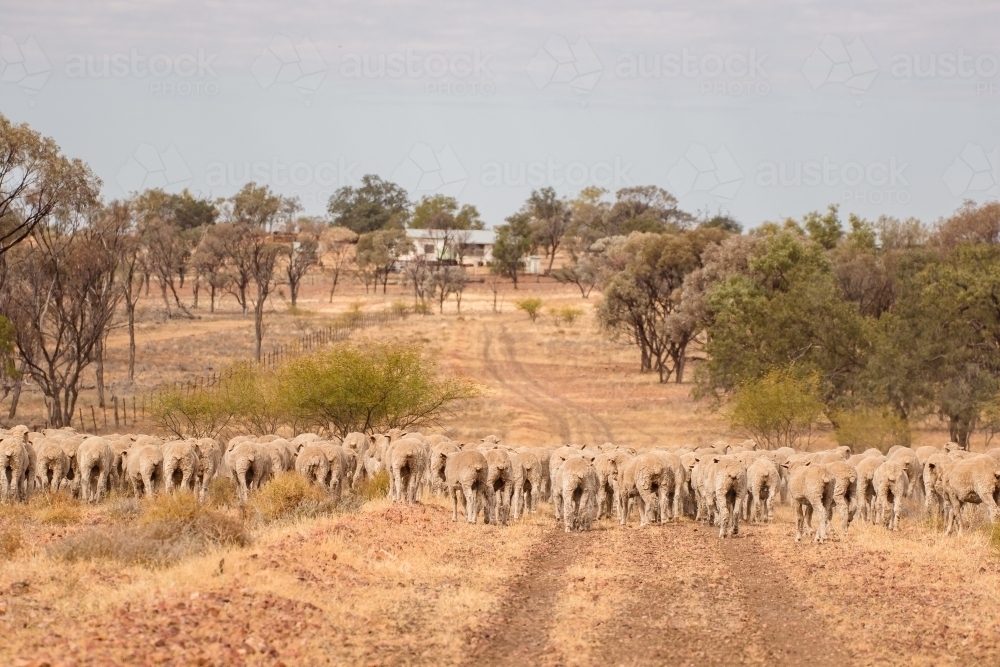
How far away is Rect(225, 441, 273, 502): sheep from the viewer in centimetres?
2516

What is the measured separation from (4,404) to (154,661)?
1765 inches

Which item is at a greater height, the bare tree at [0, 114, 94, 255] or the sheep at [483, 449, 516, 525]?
the bare tree at [0, 114, 94, 255]

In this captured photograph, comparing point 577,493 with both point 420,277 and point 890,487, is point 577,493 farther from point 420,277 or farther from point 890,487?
point 420,277

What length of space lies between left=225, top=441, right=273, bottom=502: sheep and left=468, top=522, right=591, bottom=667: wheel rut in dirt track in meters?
7.40

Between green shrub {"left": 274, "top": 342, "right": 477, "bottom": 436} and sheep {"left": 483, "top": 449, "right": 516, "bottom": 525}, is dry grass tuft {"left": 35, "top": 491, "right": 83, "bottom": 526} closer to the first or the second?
sheep {"left": 483, "top": 449, "right": 516, "bottom": 525}

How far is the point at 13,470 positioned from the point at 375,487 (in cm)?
779

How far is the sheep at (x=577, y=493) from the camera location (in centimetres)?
2306

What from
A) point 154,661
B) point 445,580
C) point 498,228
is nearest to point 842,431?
point 445,580

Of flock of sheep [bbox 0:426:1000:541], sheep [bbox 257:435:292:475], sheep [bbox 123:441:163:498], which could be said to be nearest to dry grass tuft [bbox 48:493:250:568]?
sheep [bbox 123:441:163:498]

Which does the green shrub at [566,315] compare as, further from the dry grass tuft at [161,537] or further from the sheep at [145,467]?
the dry grass tuft at [161,537]

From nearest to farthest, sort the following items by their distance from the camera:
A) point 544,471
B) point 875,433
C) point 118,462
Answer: point 118,462 → point 544,471 → point 875,433

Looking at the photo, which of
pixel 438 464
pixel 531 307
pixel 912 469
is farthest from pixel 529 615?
pixel 531 307

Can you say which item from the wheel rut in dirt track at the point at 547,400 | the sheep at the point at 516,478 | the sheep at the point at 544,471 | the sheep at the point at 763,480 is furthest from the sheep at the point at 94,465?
the wheel rut in dirt track at the point at 547,400

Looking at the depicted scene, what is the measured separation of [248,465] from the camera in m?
25.2
